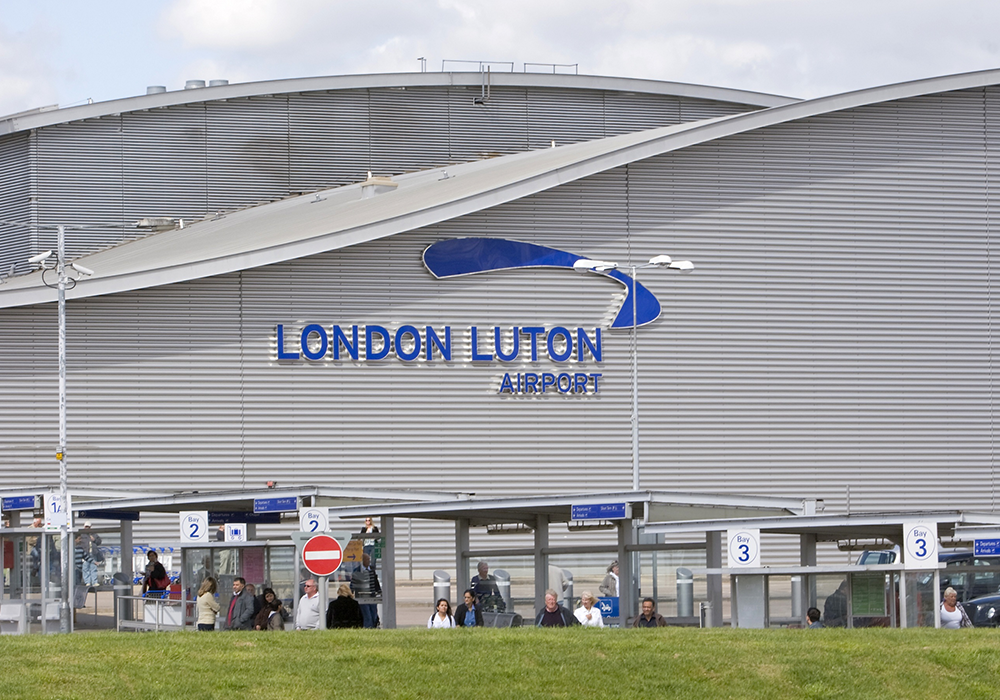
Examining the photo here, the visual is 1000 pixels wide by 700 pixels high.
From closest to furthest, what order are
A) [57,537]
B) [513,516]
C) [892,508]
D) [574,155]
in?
[513,516]
[57,537]
[892,508]
[574,155]

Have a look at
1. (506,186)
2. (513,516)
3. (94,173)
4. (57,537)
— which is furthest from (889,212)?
(94,173)

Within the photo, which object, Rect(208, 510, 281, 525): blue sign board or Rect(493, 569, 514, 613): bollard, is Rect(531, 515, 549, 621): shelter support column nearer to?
Rect(493, 569, 514, 613): bollard

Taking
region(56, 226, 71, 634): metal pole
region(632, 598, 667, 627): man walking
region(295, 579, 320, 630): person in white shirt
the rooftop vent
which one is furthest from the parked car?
the rooftop vent

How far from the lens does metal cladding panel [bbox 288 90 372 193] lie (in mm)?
52312

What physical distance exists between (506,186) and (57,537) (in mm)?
13719

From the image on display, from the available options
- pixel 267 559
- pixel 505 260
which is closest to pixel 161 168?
pixel 505 260

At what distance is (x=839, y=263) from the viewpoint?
38.9 m

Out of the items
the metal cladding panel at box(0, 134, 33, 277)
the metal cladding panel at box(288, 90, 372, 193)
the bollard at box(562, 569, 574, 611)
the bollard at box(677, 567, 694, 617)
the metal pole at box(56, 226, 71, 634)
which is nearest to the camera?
the bollard at box(677, 567, 694, 617)

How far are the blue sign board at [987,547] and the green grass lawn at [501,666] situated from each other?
10.8 feet

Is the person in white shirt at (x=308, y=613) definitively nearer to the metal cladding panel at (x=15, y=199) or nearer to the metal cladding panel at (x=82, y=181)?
the metal cladding panel at (x=82, y=181)

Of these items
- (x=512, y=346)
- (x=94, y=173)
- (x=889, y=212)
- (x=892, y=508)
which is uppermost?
(x=94, y=173)

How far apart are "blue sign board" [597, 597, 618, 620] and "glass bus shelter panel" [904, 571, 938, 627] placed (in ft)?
15.6

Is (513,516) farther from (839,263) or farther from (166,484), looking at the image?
(839,263)

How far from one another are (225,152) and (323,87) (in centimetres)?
398
